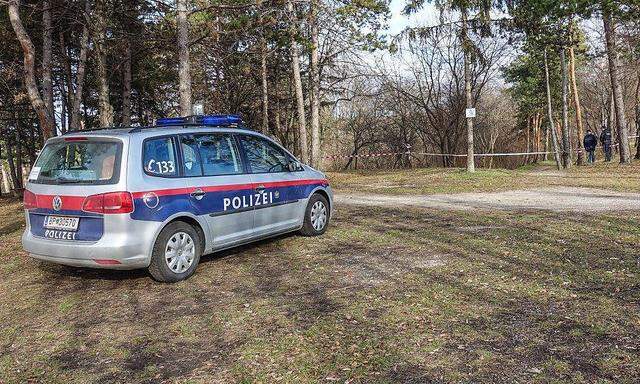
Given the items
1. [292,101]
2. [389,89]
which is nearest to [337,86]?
[292,101]

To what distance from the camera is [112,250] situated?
4.95 metres

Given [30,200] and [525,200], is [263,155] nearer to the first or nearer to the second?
[30,200]

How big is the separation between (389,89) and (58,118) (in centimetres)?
2013

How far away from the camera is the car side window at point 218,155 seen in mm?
5957

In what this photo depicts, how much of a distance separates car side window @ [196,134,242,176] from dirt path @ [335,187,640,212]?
558cm

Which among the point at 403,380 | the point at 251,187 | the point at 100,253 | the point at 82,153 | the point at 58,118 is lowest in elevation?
the point at 403,380

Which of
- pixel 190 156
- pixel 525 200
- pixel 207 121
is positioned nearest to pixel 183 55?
pixel 207 121

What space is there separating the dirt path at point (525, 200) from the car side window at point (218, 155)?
5.58 m

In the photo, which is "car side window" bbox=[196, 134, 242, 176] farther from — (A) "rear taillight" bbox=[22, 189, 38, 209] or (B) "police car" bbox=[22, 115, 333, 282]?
(A) "rear taillight" bbox=[22, 189, 38, 209]

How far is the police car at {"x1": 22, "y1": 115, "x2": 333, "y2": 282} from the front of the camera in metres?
5.00

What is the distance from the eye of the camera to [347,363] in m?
3.38

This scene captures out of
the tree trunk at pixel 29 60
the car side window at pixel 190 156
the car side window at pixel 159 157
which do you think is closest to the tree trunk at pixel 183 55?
the tree trunk at pixel 29 60

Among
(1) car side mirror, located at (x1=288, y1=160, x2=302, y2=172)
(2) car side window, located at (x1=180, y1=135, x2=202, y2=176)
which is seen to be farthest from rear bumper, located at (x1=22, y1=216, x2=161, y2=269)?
(1) car side mirror, located at (x1=288, y1=160, x2=302, y2=172)

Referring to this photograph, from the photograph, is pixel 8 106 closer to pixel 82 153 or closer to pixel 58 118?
pixel 58 118
